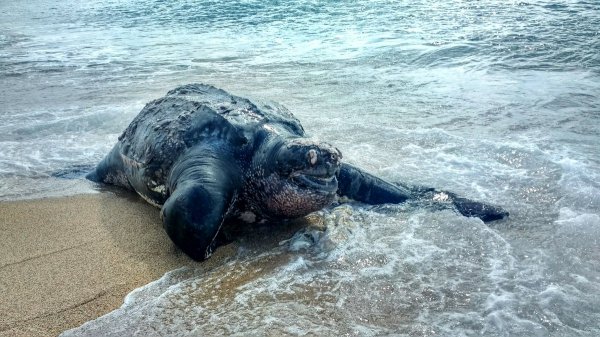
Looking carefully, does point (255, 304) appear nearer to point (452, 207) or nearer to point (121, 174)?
point (452, 207)

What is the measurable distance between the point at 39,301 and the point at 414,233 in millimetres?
2119

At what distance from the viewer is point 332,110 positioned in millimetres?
6488

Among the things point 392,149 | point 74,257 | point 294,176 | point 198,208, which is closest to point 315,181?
point 294,176

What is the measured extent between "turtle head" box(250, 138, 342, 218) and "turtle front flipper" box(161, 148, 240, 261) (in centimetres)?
23

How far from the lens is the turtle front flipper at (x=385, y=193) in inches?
150

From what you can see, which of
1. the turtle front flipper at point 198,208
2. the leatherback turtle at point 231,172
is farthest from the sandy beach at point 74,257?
the leatherback turtle at point 231,172

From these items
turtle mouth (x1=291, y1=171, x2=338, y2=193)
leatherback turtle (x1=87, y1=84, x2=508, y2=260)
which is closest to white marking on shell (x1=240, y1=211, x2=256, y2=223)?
leatherback turtle (x1=87, y1=84, x2=508, y2=260)

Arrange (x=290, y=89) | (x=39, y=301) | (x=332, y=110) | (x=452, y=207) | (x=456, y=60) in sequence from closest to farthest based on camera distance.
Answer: (x=39, y=301), (x=452, y=207), (x=332, y=110), (x=290, y=89), (x=456, y=60)

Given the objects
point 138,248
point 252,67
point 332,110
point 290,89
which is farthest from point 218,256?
point 252,67

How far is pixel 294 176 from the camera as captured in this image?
11.5 ft

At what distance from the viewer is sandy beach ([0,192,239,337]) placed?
2.72 meters

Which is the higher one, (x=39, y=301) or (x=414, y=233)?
(x=39, y=301)

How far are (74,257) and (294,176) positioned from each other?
1402 mm

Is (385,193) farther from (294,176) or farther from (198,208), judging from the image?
(198,208)
